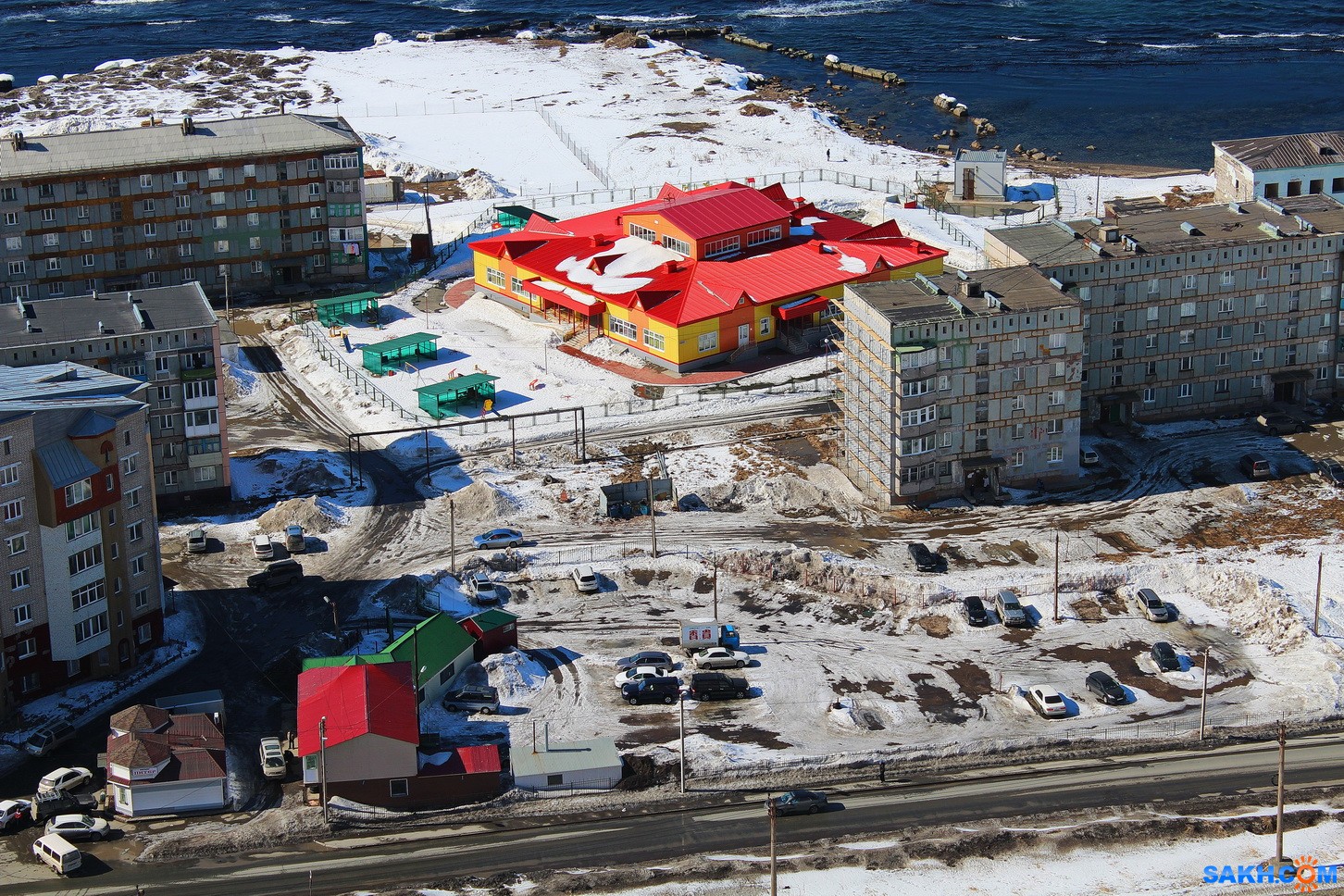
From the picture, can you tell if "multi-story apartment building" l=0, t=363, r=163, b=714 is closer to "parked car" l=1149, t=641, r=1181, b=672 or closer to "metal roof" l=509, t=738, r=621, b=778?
"metal roof" l=509, t=738, r=621, b=778

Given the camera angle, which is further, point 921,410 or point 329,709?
point 921,410

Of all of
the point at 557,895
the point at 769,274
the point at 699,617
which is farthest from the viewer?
the point at 769,274

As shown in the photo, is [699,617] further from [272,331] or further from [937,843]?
[272,331]

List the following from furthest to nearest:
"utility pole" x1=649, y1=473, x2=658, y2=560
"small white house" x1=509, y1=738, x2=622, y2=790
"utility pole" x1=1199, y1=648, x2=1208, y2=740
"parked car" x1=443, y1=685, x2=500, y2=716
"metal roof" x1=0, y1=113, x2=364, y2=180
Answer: "metal roof" x1=0, y1=113, x2=364, y2=180, "utility pole" x1=649, y1=473, x2=658, y2=560, "parked car" x1=443, y1=685, x2=500, y2=716, "utility pole" x1=1199, y1=648, x2=1208, y2=740, "small white house" x1=509, y1=738, x2=622, y2=790

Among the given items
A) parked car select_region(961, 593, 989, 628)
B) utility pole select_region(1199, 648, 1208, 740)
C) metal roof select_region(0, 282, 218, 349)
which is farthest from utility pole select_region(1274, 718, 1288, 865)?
metal roof select_region(0, 282, 218, 349)

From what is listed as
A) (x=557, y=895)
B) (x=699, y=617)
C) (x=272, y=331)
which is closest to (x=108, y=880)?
(x=557, y=895)

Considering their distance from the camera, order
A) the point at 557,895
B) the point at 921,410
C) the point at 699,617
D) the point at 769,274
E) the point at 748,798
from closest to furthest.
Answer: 1. the point at 557,895
2. the point at 748,798
3. the point at 699,617
4. the point at 921,410
5. the point at 769,274

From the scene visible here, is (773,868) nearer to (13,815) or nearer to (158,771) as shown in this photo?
(158,771)
